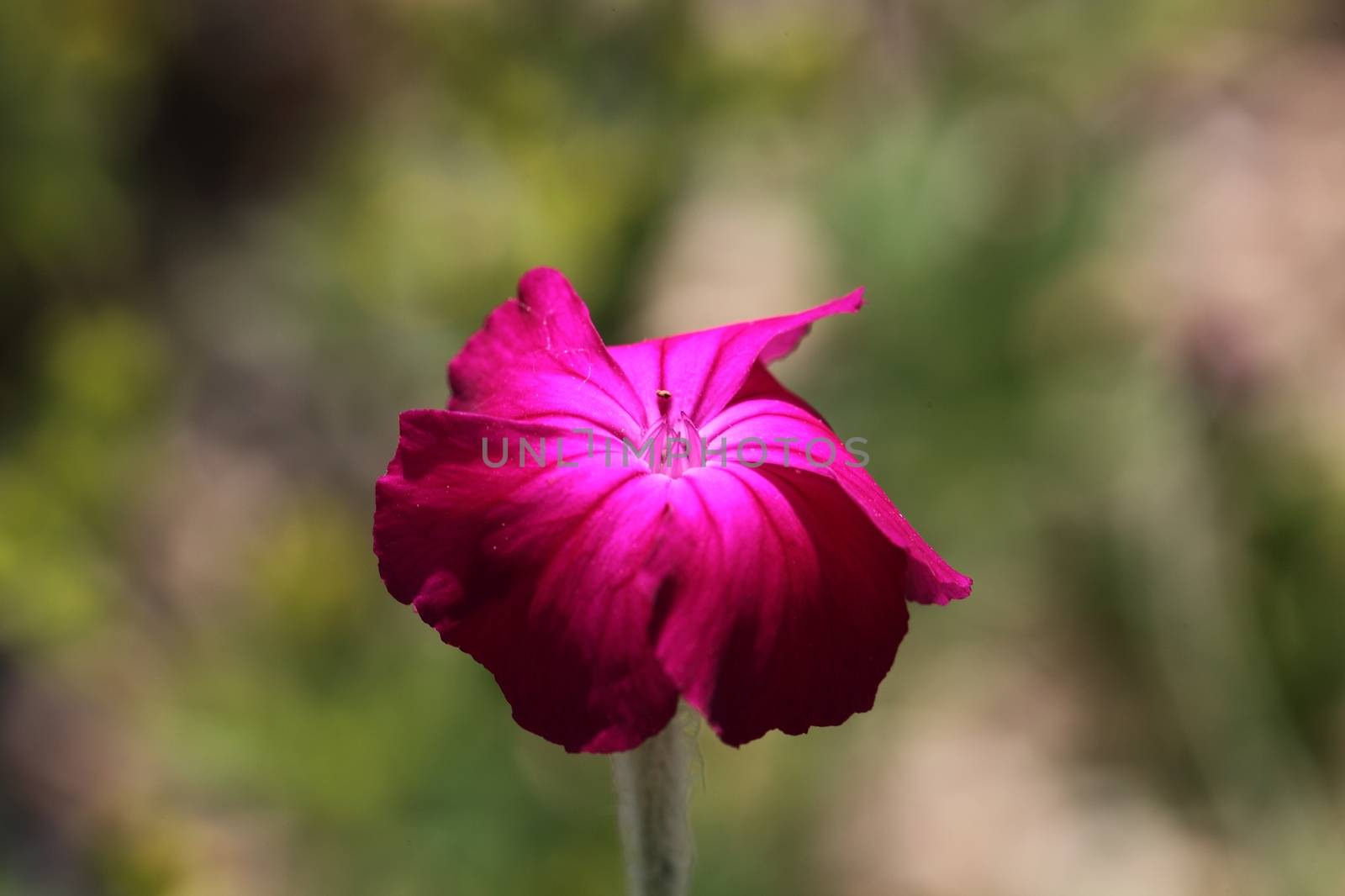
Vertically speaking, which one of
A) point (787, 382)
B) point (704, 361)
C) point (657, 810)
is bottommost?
point (657, 810)

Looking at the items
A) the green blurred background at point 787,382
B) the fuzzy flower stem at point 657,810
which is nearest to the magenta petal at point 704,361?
the fuzzy flower stem at point 657,810

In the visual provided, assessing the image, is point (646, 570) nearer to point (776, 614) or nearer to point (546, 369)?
point (776, 614)

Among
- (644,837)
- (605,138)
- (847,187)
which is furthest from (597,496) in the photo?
(847,187)

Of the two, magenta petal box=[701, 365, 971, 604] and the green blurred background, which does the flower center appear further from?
the green blurred background

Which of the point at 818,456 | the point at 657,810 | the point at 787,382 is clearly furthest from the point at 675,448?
the point at 787,382

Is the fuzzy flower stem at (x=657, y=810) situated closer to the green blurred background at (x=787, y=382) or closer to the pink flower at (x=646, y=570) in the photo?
the pink flower at (x=646, y=570)

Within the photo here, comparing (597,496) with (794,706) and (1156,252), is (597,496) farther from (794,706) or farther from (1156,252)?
(1156,252)
